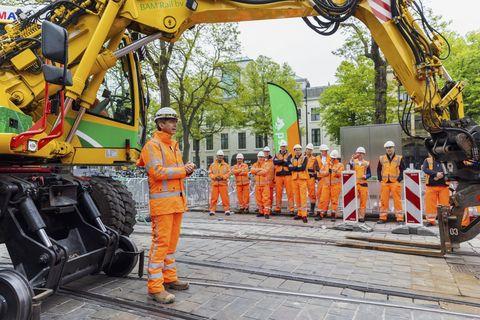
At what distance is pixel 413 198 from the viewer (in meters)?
8.95

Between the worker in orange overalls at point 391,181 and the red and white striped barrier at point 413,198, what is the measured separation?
1309mm

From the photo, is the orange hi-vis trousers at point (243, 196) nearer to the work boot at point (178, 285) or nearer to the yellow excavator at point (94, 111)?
the yellow excavator at point (94, 111)

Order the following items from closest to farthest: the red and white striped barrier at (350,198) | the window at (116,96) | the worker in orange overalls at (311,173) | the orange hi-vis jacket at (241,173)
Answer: the window at (116,96) < the red and white striped barrier at (350,198) < the worker in orange overalls at (311,173) < the orange hi-vis jacket at (241,173)

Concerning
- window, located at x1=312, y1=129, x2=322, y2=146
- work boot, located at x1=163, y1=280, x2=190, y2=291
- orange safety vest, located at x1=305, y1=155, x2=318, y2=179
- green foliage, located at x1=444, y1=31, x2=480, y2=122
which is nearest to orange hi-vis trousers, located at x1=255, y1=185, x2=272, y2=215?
orange safety vest, located at x1=305, y1=155, x2=318, y2=179

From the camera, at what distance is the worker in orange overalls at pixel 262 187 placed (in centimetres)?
1214

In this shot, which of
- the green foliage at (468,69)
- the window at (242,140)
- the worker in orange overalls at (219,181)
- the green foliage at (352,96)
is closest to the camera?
the worker in orange overalls at (219,181)

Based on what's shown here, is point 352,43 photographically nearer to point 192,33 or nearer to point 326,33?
point 192,33

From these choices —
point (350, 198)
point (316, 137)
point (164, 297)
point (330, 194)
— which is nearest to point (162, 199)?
point (164, 297)

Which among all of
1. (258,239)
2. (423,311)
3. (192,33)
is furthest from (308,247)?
(192,33)

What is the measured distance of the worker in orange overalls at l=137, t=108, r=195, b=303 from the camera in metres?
4.47

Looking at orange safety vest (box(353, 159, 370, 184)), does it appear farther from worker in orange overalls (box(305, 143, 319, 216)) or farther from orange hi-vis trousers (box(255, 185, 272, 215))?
orange hi-vis trousers (box(255, 185, 272, 215))

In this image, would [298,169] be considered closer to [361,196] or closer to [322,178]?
[322,178]

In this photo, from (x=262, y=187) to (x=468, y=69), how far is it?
22496 mm

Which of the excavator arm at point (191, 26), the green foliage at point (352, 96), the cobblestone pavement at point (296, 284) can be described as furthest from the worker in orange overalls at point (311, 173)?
the green foliage at point (352, 96)
